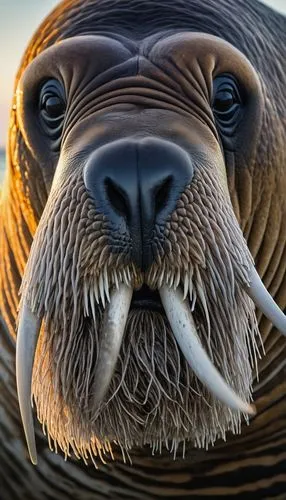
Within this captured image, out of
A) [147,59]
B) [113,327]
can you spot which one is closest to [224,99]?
[147,59]

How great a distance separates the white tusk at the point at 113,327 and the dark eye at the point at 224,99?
881 mm

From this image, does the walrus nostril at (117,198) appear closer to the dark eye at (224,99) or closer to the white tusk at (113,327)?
A: the white tusk at (113,327)

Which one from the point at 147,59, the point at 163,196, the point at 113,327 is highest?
the point at 147,59

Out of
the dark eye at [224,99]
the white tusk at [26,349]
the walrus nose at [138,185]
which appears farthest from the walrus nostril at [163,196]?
the dark eye at [224,99]

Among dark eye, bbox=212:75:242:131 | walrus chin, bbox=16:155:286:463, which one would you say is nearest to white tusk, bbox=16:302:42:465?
walrus chin, bbox=16:155:286:463

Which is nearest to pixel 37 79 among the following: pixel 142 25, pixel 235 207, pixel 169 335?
pixel 142 25

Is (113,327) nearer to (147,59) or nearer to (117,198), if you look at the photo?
(117,198)

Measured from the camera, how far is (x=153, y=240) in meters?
3.84

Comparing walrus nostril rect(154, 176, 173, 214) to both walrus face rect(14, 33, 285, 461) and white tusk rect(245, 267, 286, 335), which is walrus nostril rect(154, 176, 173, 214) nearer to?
walrus face rect(14, 33, 285, 461)

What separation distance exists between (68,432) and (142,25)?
56.2 inches

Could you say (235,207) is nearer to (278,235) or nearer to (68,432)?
(278,235)

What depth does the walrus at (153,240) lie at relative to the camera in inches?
152

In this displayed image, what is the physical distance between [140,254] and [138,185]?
0.21m

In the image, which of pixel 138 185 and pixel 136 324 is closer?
pixel 138 185
